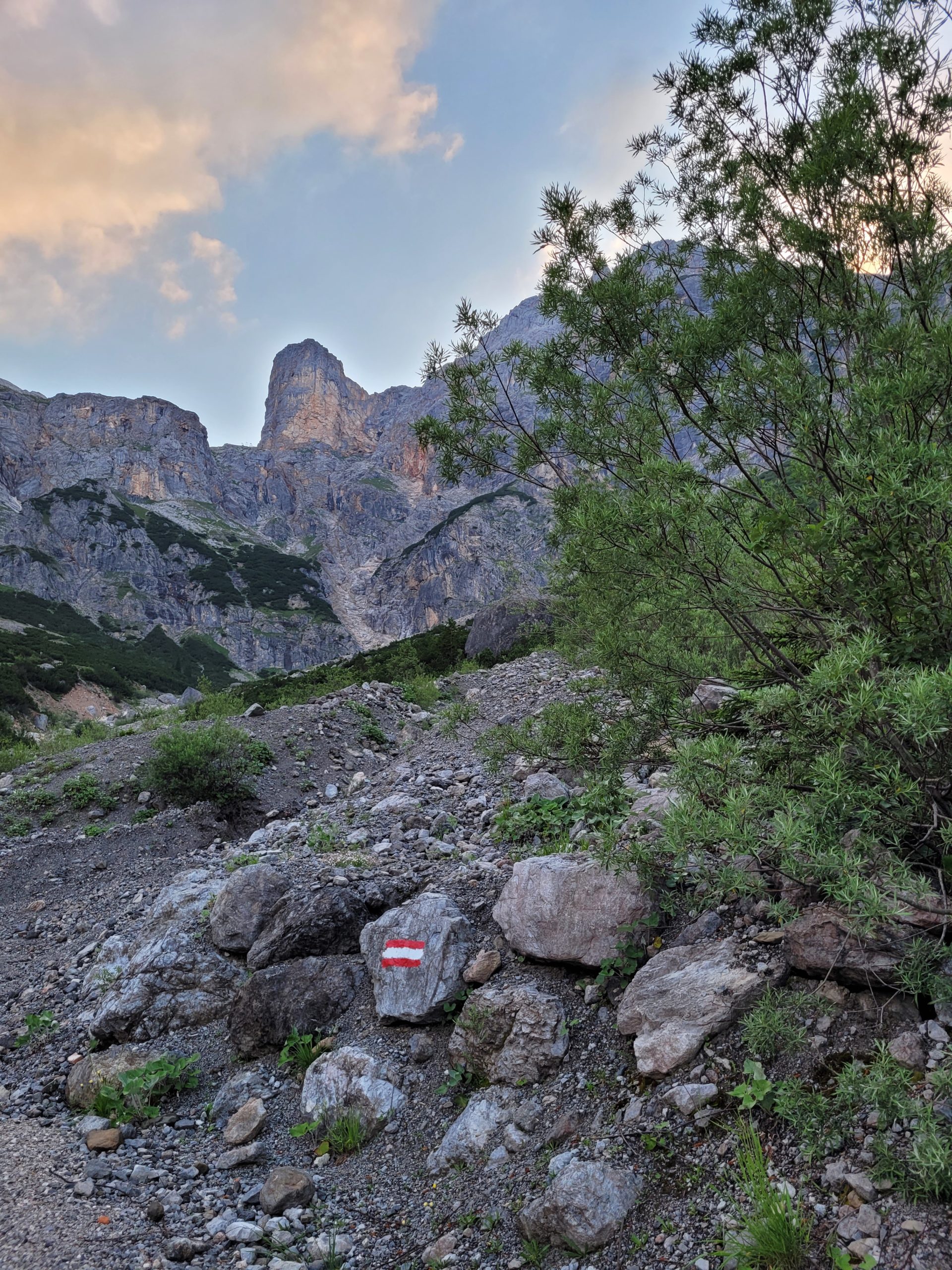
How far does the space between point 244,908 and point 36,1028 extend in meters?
2.17

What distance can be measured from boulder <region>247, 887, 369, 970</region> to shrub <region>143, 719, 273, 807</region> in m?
5.52

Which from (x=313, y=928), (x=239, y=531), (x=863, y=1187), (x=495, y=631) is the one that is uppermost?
(x=239, y=531)

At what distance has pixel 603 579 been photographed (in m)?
3.89

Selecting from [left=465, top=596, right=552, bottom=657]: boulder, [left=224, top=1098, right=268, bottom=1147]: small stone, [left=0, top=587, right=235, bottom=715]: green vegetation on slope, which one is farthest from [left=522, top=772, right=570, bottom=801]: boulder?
[left=0, top=587, right=235, bottom=715]: green vegetation on slope

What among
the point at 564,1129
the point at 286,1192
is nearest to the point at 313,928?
the point at 286,1192

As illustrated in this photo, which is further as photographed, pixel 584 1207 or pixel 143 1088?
pixel 143 1088

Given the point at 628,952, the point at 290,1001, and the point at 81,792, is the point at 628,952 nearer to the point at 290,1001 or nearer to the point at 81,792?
the point at 290,1001

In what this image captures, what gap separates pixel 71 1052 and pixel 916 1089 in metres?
Answer: 6.32

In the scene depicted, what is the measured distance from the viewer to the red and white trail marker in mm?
4855

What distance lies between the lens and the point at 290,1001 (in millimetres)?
5164

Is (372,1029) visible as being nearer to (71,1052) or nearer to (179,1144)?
(179,1144)

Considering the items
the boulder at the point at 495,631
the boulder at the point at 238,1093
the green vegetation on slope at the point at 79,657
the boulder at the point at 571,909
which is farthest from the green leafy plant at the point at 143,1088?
the green vegetation on slope at the point at 79,657

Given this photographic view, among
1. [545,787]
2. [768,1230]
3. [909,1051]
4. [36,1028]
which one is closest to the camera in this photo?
[768,1230]

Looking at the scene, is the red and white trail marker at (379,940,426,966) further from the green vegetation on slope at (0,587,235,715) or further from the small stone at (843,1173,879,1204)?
the green vegetation on slope at (0,587,235,715)
